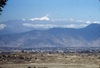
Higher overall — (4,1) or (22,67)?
(4,1)

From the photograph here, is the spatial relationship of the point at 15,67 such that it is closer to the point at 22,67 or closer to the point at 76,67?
the point at 22,67

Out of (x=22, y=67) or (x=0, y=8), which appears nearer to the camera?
(x=0, y=8)

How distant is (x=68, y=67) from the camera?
83.1 metres

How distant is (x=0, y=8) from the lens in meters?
33.2

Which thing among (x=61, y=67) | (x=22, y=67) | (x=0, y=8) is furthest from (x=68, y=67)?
(x=0, y=8)

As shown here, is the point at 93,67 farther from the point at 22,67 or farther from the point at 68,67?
the point at 22,67

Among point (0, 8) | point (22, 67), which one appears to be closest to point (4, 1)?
point (0, 8)

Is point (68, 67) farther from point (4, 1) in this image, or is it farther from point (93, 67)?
point (4, 1)

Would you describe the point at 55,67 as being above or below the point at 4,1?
below

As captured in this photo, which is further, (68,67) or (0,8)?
(68,67)

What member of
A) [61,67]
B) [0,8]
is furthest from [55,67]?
[0,8]

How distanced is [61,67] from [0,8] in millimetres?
51385

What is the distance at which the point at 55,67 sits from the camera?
3233 inches

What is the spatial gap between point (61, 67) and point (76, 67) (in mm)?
4232
